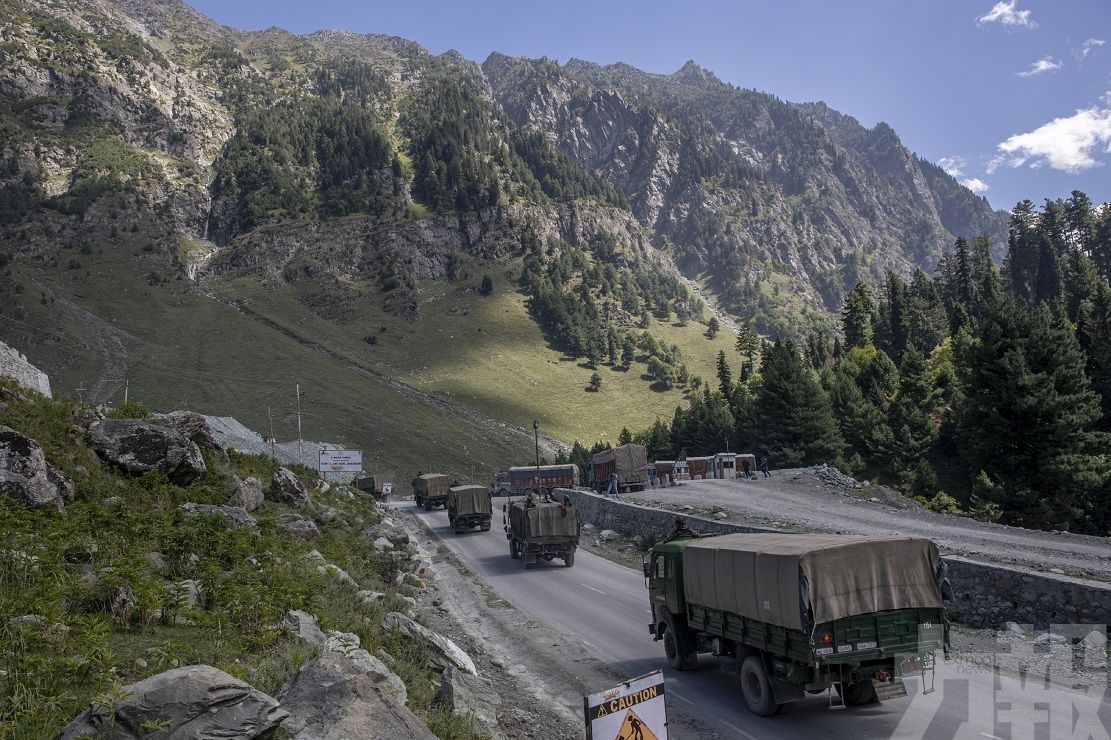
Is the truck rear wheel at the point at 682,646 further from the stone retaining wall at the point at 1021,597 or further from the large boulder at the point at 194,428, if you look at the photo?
the large boulder at the point at 194,428

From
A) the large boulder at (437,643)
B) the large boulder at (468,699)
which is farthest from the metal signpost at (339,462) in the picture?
the large boulder at (468,699)

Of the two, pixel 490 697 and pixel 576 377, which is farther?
pixel 576 377

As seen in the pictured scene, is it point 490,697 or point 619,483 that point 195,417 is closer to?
point 490,697

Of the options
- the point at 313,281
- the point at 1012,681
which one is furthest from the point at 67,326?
the point at 1012,681

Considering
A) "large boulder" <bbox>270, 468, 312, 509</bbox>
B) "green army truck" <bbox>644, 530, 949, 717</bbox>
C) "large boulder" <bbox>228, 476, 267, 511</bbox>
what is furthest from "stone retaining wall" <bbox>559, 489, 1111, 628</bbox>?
"large boulder" <bbox>270, 468, 312, 509</bbox>

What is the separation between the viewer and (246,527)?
18125 millimetres

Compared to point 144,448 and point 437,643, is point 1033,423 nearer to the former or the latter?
point 437,643

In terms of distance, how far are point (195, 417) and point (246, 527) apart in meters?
10.7

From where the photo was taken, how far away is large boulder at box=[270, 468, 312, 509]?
96.0 feet

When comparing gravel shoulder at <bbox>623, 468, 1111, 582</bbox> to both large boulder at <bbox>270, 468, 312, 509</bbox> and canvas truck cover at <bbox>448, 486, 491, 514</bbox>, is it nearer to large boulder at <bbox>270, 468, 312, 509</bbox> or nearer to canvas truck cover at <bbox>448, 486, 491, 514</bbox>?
canvas truck cover at <bbox>448, 486, 491, 514</bbox>

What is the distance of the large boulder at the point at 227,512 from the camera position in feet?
59.7

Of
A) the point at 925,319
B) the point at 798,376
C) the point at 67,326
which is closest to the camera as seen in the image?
the point at 798,376

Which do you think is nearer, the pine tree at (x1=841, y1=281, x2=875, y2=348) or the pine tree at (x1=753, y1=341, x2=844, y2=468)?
the pine tree at (x1=753, y1=341, x2=844, y2=468)

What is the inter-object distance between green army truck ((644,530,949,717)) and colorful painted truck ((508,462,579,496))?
60863 millimetres
